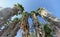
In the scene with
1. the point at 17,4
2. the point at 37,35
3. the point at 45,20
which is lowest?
the point at 37,35

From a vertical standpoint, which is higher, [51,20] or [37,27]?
[51,20]

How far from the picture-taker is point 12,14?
10852 millimetres

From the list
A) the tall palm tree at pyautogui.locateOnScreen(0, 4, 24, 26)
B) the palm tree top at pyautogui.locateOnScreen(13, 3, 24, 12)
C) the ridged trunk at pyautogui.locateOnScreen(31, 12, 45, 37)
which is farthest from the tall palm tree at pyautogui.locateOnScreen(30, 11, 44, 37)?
the tall palm tree at pyautogui.locateOnScreen(0, 4, 24, 26)

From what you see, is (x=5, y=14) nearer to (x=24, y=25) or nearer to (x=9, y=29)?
(x=9, y=29)

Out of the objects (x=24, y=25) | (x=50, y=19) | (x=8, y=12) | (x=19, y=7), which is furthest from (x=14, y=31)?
(x=50, y=19)

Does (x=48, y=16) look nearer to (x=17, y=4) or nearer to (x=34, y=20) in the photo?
(x=34, y=20)

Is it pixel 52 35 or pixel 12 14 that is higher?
pixel 12 14

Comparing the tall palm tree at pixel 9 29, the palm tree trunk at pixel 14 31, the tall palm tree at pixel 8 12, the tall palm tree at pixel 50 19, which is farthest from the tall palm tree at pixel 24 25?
the tall palm tree at pixel 50 19

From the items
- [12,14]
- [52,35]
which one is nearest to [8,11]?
[12,14]

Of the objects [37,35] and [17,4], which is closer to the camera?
[37,35]

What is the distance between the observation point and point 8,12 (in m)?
10.3

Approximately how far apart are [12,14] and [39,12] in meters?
1.43

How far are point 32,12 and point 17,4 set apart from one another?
92cm

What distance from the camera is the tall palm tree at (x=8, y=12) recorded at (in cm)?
987
